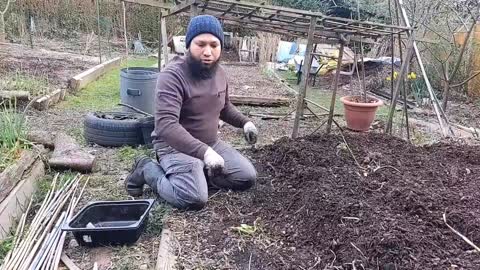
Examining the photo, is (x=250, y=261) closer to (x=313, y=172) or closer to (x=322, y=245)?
(x=322, y=245)

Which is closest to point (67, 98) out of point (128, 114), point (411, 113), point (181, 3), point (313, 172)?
point (128, 114)

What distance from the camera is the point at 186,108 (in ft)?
10.7

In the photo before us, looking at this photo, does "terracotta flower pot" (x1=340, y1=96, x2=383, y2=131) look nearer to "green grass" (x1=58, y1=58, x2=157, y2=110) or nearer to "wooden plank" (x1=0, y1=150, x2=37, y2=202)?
"green grass" (x1=58, y1=58, x2=157, y2=110)

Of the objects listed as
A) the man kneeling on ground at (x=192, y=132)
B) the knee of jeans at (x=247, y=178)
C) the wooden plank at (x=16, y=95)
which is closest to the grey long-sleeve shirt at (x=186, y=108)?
the man kneeling on ground at (x=192, y=132)

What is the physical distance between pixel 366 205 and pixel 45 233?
1.80 meters

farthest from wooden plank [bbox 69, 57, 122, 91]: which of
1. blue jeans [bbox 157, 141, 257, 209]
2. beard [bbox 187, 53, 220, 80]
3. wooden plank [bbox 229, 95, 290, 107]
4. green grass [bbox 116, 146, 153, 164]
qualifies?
beard [bbox 187, 53, 220, 80]

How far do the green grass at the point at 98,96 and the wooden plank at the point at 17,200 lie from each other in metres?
2.85

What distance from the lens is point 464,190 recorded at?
3191 mm

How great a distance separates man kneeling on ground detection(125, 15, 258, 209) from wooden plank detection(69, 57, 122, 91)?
4.04m

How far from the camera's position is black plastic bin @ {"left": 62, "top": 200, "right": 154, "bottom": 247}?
99.7 inches

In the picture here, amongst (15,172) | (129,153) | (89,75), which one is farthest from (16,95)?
(15,172)

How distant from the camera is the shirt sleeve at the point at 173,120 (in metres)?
3.01

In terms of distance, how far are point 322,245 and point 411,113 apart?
193 inches

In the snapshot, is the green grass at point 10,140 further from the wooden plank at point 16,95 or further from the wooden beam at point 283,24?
the wooden plank at point 16,95
